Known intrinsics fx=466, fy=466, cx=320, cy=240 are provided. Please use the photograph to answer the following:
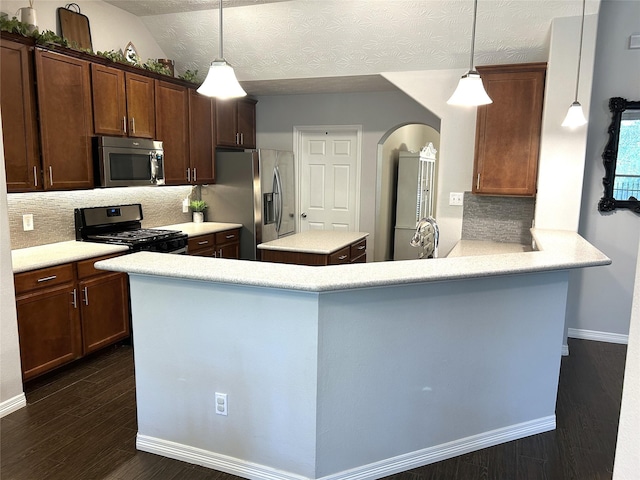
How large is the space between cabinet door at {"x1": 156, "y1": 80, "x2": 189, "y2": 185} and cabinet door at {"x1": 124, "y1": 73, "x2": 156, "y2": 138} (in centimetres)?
8

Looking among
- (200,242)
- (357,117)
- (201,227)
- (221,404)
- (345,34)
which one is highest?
(345,34)

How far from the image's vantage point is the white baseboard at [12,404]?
9.06 ft

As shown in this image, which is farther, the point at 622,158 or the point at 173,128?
the point at 173,128

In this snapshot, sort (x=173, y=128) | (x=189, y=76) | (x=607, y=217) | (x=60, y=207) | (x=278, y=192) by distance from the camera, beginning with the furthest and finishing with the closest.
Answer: (x=278, y=192) → (x=189, y=76) → (x=173, y=128) → (x=607, y=217) → (x=60, y=207)

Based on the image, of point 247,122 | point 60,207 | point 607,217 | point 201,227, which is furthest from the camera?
point 247,122

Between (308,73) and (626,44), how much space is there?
2.81m

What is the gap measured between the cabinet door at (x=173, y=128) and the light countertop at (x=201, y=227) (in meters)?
0.49

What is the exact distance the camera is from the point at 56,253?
340cm

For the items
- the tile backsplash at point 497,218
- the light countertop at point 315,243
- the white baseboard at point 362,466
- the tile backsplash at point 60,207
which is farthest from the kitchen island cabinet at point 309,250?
the white baseboard at point 362,466

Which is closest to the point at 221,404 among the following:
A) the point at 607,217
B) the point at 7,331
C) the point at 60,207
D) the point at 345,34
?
the point at 7,331

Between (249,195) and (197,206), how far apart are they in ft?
2.17

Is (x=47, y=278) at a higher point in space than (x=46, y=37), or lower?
lower

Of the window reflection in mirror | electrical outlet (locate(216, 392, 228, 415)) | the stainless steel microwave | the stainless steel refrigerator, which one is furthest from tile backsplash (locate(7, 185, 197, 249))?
the window reflection in mirror

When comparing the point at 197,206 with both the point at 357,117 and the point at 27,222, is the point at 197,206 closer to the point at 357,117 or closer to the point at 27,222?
the point at 27,222
